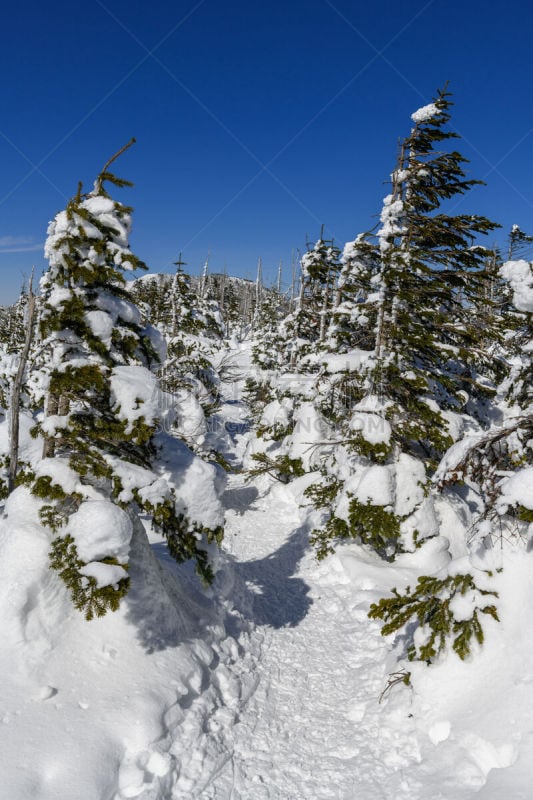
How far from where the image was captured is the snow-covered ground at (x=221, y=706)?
564cm

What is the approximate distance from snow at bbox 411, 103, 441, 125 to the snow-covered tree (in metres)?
9.37

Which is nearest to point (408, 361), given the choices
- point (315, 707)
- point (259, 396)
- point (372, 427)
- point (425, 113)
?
point (372, 427)

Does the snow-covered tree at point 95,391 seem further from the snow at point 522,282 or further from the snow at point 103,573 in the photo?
the snow at point 522,282

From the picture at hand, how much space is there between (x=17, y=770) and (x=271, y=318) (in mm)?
40025

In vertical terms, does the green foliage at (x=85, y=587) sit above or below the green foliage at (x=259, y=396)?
below

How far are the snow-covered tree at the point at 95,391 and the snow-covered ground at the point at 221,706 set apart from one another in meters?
0.88

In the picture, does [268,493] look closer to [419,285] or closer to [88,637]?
[419,285]

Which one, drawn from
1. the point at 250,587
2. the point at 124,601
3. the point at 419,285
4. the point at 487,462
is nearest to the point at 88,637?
the point at 124,601

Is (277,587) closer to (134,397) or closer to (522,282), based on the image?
(134,397)

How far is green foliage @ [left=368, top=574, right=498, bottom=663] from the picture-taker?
6684 millimetres

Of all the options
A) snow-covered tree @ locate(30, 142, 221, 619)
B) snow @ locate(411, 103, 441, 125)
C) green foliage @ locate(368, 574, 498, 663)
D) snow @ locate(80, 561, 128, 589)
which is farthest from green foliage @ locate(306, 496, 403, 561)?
snow @ locate(411, 103, 441, 125)

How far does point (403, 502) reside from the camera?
11.9 m

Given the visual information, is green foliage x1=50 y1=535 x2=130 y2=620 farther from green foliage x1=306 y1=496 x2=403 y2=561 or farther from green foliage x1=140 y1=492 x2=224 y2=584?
green foliage x1=306 y1=496 x2=403 y2=561

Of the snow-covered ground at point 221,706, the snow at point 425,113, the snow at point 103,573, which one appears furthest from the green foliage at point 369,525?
the snow at point 425,113
